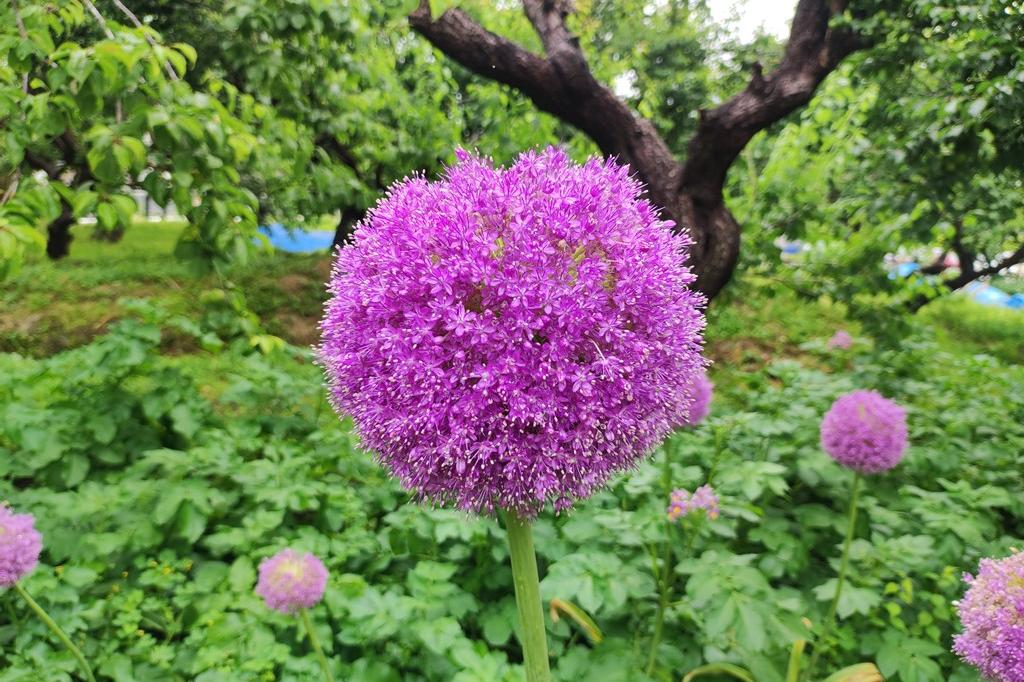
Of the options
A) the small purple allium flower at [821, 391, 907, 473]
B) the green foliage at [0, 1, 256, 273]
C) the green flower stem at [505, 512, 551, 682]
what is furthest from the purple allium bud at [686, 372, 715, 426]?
the green foliage at [0, 1, 256, 273]

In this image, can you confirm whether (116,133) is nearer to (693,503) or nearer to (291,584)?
(291,584)

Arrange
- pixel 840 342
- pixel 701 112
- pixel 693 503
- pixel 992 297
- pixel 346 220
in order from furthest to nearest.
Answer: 1. pixel 992 297
2. pixel 346 220
3. pixel 840 342
4. pixel 701 112
5. pixel 693 503

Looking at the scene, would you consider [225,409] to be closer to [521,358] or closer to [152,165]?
[152,165]

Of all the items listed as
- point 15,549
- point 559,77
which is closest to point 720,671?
point 15,549

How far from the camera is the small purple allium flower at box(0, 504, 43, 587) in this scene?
6.00 feet

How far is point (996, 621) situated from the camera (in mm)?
1607

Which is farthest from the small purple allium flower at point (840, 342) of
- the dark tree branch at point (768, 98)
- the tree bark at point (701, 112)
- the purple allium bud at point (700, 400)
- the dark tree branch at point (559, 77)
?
the purple allium bud at point (700, 400)

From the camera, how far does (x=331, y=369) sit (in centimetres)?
137

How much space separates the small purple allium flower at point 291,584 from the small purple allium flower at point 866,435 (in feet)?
6.11

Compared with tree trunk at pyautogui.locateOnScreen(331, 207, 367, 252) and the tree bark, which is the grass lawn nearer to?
tree trunk at pyautogui.locateOnScreen(331, 207, 367, 252)

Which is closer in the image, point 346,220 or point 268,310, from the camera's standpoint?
point 268,310

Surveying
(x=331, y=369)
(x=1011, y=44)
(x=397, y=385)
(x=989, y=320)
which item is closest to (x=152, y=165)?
(x=331, y=369)

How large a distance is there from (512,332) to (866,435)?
179 cm

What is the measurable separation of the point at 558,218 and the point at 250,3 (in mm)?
4006
